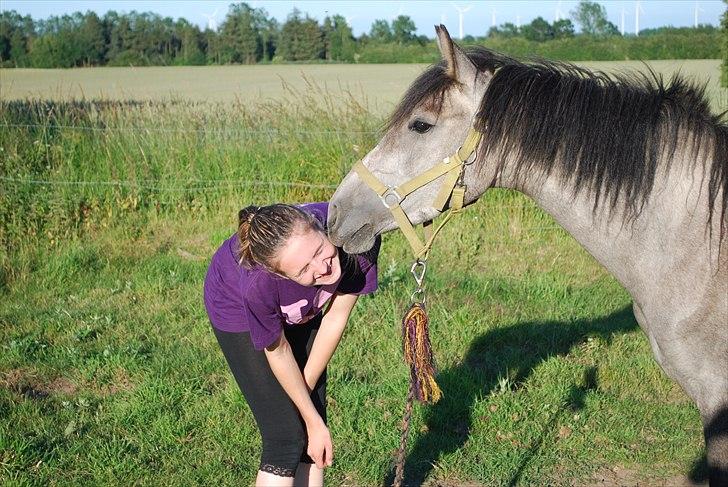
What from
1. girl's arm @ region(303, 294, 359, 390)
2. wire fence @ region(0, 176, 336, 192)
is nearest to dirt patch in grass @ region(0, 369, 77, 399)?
girl's arm @ region(303, 294, 359, 390)

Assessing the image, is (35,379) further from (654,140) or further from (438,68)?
(654,140)

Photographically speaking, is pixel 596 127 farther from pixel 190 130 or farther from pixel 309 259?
pixel 190 130

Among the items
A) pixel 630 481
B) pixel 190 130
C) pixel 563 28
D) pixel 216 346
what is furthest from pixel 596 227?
pixel 563 28

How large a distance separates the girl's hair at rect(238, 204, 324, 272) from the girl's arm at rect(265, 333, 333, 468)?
0.29 metres

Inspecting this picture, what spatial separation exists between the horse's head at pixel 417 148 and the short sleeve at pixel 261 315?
339mm

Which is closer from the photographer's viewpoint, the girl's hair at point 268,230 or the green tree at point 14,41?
the girl's hair at point 268,230

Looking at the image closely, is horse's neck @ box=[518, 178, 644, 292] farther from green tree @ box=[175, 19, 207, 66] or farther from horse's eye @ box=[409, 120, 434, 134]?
green tree @ box=[175, 19, 207, 66]

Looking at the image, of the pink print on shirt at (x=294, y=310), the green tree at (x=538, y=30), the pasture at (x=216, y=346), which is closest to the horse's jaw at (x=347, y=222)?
the pink print on shirt at (x=294, y=310)

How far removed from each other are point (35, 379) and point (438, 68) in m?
3.15

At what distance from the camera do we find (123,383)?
13.9 feet

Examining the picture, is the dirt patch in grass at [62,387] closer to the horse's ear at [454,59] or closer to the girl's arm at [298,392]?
the girl's arm at [298,392]

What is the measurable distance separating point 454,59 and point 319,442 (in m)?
1.39

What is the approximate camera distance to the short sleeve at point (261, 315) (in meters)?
2.32

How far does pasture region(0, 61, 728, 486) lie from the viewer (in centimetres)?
354
